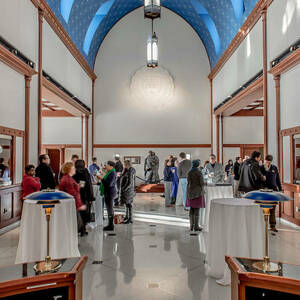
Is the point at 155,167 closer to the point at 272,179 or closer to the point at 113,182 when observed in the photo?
the point at 113,182

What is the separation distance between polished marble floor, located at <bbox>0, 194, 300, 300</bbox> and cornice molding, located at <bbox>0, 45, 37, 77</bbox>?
330cm

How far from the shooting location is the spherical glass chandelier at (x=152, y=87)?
14188 millimetres

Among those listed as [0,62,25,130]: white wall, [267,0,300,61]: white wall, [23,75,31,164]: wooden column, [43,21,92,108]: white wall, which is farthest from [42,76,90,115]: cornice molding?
[267,0,300,61]: white wall

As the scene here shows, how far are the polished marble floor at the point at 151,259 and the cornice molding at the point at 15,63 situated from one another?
330 centimetres

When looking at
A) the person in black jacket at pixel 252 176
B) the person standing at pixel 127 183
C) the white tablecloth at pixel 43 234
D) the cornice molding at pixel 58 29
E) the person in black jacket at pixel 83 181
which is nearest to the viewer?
the white tablecloth at pixel 43 234

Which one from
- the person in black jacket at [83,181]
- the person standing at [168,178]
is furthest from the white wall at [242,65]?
the person in black jacket at [83,181]

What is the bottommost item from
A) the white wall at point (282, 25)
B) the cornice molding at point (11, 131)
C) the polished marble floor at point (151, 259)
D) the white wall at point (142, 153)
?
the polished marble floor at point (151, 259)

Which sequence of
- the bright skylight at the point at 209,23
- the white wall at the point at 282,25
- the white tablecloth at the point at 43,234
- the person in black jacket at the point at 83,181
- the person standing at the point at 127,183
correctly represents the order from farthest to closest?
the bright skylight at the point at 209,23, the person standing at the point at 127,183, the white wall at the point at 282,25, the person in black jacket at the point at 83,181, the white tablecloth at the point at 43,234

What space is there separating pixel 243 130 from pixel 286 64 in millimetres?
8742

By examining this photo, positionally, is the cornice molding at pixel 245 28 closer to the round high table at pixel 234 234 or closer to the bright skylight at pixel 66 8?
the bright skylight at pixel 66 8

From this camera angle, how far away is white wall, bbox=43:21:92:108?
308 inches

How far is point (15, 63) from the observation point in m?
5.74

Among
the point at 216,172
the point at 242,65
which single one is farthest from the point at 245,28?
the point at 216,172

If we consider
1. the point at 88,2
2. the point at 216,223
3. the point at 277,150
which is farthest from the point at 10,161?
the point at 88,2
